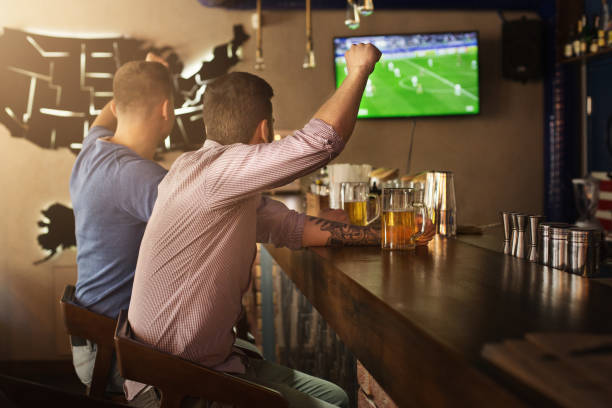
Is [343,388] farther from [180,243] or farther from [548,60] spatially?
[548,60]

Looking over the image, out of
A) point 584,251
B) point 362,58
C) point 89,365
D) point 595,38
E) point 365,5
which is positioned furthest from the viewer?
point 595,38

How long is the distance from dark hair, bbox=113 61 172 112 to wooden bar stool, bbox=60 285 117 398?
0.74m

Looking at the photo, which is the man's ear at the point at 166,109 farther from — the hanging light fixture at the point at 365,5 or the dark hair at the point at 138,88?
the hanging light fixture at the point at 365,5

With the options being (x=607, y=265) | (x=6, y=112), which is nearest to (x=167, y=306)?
(x=607, y=265)

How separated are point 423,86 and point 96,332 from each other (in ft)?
11.0

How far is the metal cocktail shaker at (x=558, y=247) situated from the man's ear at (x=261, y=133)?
74 centimetres

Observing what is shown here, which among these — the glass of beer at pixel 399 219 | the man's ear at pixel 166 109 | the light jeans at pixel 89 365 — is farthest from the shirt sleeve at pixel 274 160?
the man's ear at pixel 166 109

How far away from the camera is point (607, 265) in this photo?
4.72 feet

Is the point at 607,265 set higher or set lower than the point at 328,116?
lower

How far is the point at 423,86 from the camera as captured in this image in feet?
14.4

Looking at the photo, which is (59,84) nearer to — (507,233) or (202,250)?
(202,250)

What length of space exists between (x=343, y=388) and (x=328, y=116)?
80cm

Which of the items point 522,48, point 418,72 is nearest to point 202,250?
point 418,72

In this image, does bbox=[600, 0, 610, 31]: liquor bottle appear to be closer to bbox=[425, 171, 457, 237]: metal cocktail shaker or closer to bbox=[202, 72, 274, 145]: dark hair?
bbox=[425, 171, 457, 237]: metal cocktail shaker
